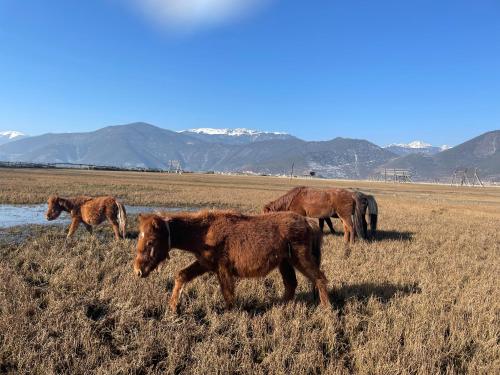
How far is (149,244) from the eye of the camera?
600 cm

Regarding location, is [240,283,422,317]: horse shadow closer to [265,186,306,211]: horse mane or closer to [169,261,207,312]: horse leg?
[169,261,207,312]: horse leg

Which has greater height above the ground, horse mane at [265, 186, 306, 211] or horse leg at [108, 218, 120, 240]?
horse mane at [265, 186, 306, 211]

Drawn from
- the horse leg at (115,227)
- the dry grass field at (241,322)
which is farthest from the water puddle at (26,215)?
the dry grass field at (241,322)

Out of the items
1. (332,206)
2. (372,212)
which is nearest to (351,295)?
(332,206)

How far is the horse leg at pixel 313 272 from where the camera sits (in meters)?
6.50

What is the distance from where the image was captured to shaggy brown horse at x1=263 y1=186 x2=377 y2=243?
13320mm

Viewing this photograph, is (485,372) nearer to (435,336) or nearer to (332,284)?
(435,336)

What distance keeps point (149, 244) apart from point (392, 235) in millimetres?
11824

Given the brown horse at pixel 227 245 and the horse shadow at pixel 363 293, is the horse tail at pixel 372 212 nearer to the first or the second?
the horse shadow at pixel 363 293

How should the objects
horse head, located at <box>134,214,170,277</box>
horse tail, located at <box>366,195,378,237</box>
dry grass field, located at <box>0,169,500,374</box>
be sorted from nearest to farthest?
dry grass field, located at <box>0,169,500,374</box> < horse head, located at <box>134,214,170,277</box> < horse tail, located at <box>366,195,378,237</box>

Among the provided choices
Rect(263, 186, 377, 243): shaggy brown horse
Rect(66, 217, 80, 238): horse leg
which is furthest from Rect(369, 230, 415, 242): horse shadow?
Rect(66, 217, 80, 238): horse leg

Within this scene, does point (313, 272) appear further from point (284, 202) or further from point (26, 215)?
point (26, 215)

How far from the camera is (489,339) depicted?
551cm

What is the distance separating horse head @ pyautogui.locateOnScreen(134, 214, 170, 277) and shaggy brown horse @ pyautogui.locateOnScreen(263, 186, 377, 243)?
741 centimetres
